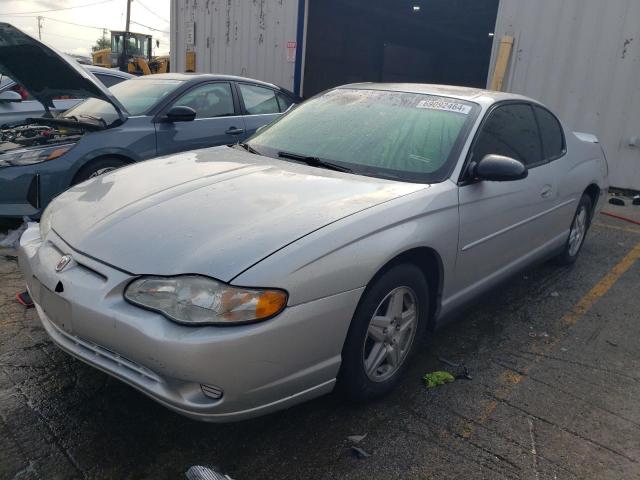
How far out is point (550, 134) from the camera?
445 centimetres

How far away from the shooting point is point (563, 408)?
291 cm

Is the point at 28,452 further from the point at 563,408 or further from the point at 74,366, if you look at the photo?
the point at 563,408

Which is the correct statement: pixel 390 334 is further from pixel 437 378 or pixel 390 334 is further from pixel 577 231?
pixel 577 231

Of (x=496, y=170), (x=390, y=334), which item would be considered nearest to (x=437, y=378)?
(x=390, y=334)

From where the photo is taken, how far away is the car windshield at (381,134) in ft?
10.4

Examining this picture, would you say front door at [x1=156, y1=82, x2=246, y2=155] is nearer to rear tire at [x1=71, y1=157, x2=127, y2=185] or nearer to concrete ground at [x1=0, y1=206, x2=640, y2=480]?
rear tire at [x1=71, y1=157, x2=127, y2=185]

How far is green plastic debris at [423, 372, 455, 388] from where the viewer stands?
304 cm

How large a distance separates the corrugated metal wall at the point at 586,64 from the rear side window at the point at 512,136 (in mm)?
4729

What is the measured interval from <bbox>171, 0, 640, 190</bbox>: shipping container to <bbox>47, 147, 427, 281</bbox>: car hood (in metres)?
6.60

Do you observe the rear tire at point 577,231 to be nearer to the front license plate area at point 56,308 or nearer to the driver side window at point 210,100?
the driver side window at point 210,100

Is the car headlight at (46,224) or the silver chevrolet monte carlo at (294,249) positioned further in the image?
the car headlight at (46,224)

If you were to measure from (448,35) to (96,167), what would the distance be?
52.5ft

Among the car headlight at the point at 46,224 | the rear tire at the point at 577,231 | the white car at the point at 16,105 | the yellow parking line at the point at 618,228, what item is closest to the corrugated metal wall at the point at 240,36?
the white car at the point at 16,105

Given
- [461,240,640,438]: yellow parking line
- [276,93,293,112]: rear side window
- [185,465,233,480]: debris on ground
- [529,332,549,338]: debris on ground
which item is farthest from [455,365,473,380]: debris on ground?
[276,93,293,112]: rear side window
